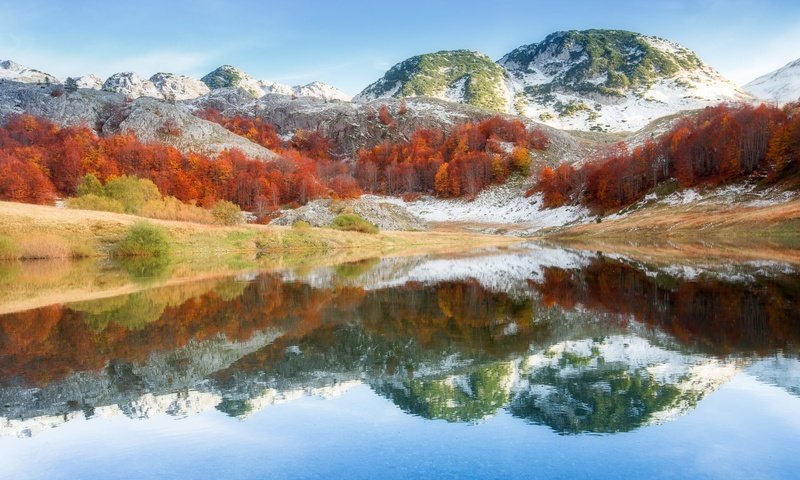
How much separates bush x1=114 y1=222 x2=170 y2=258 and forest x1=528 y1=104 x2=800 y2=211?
85.4m

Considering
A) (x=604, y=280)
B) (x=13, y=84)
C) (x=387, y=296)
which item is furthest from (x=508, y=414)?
(x=13, y=84)

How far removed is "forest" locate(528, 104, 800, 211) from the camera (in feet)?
278

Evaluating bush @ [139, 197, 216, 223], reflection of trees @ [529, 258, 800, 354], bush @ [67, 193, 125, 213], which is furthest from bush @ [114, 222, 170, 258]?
reflection of trees @ [529, 258, 800, 354]

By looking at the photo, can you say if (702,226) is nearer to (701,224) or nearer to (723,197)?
(701,224)

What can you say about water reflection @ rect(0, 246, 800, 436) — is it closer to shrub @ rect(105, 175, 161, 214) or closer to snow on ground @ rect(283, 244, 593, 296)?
snow on ground @ rect(283, 244, 593, 296)

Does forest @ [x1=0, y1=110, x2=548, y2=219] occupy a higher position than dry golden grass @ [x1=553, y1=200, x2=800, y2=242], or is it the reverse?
A: forest @ [x1=0, y1=110, x2=548, y2=219]

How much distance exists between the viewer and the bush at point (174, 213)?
211 ft

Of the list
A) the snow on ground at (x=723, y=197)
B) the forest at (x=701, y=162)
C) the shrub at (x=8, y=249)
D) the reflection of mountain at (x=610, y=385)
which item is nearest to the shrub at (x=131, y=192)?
the shrub at (x=8, y=249)

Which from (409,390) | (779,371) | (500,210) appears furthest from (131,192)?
(500,210)

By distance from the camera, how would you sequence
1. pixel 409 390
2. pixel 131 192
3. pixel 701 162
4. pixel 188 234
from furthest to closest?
pixel 701 162 < pixel 131 192 < pixel 188 234 < pixel 409 390

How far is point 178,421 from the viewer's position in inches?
344

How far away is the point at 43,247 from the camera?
1922 inches

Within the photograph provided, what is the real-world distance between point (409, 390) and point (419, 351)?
3.06 metres

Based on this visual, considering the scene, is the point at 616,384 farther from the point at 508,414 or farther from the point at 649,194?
the point at 649,194
